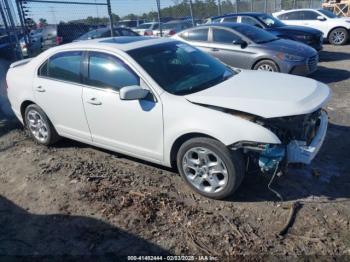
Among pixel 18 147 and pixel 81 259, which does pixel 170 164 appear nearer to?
pixel 81 259

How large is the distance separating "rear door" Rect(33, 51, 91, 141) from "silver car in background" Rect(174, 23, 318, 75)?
4.98m

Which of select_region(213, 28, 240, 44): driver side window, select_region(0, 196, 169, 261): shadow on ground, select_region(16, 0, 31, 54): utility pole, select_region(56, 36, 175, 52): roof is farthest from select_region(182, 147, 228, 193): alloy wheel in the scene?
select_region(16, 0, 31, 54): utility pole

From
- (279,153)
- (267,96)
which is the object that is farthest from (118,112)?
(279,153)

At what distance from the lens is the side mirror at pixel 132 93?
3828 millimetres

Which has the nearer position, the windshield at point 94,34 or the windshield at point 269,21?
the windshield at point 94,34

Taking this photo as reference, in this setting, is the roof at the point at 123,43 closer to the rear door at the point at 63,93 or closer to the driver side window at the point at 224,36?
the rear door at the point at 63,93

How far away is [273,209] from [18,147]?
4.16 metres

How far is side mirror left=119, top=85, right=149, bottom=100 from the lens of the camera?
3.83m

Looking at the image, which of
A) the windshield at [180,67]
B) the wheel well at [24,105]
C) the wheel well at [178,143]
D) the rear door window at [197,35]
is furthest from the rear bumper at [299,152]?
the rear door window at [197,35]

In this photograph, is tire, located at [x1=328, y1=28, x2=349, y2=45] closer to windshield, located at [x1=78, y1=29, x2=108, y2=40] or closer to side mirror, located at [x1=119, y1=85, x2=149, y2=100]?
windshield, located at [x1=78, y1=29, x2=108, y2=40]

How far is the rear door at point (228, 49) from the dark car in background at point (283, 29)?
349 cm

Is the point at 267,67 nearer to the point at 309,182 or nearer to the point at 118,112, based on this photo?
the point at 309,182

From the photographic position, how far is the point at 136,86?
12.9ft

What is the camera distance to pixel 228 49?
29.2 feet
